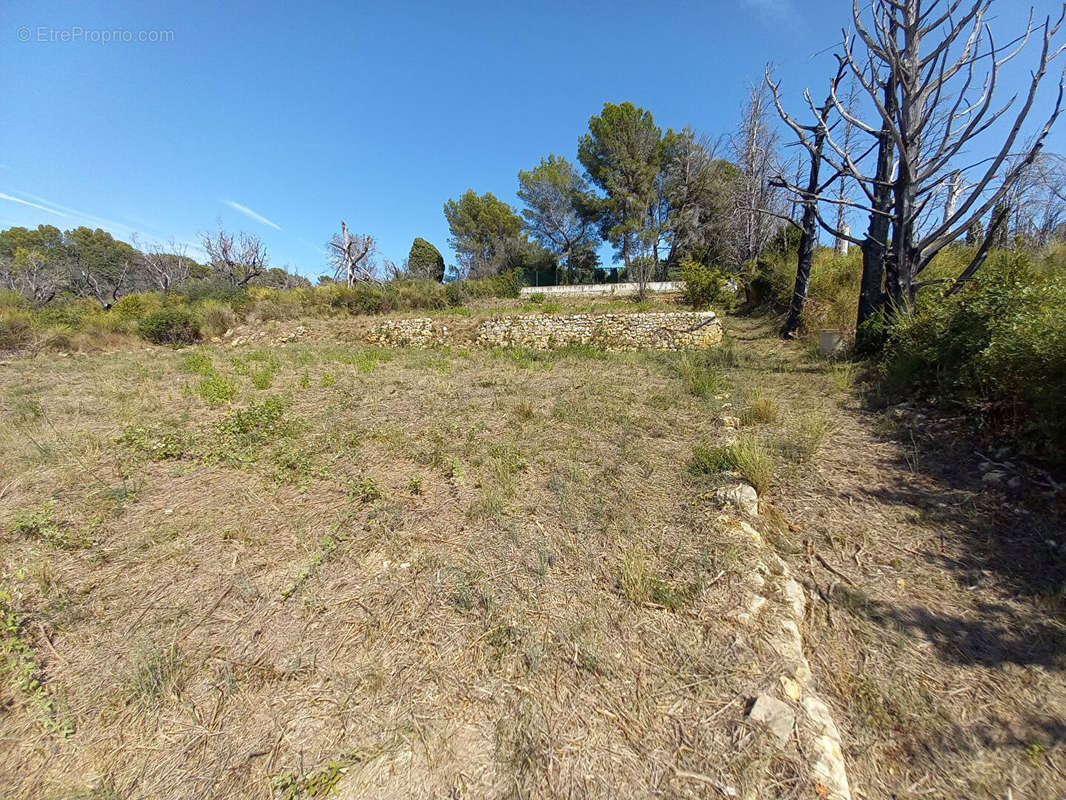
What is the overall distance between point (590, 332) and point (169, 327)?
14405mm

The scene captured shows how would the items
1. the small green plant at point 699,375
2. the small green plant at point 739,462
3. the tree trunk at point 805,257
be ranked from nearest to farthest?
1. the small green plant at point 739,462
2. the small green plant at point 699,375
3. the tree trunk at point 805,257

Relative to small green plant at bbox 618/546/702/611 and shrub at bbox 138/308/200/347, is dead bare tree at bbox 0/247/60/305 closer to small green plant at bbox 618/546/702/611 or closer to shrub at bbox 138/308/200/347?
shrub at bbox 138/308/200/347

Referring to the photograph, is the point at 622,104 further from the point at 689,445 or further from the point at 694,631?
the point at 694,631

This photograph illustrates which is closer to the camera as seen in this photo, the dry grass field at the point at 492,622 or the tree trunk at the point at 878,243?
the dry grass field at the point at 492,622

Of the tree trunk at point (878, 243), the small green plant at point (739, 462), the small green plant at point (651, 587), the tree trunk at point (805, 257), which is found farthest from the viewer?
the tree trunk at point (805, 257)

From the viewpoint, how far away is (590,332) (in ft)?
32.1

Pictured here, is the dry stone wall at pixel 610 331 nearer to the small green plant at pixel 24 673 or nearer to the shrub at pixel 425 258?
the small green plant at pixel 24 673

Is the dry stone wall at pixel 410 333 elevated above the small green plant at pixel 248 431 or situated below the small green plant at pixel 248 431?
above

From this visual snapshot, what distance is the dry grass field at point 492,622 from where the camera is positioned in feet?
4.42

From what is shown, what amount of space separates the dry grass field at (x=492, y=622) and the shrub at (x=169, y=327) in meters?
11.9

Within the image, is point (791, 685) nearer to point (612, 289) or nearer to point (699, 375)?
point (699, 375)

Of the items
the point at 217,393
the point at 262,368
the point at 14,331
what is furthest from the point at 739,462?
the point at 14,331

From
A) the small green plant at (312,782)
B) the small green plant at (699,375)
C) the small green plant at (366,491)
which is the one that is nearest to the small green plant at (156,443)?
the small green plant at (366,491)

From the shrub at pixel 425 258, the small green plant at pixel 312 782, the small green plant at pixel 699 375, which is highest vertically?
the shrub at pixel 425 258
